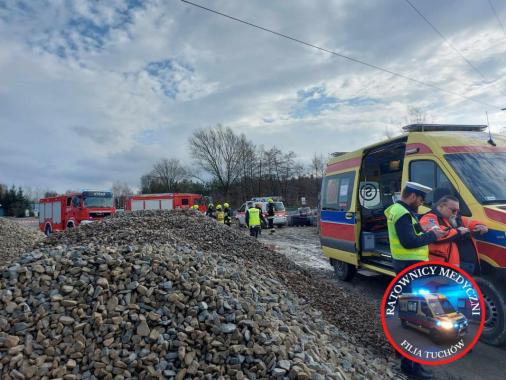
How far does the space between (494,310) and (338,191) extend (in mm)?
4258

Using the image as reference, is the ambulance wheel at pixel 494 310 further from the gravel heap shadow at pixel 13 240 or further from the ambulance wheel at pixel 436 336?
the gravel heap shadow at pixel 13 240

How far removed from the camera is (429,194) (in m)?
5.14

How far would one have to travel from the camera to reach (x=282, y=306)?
4.50 m

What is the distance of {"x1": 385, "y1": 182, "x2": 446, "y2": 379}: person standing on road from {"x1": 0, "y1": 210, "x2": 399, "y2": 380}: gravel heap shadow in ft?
0.94

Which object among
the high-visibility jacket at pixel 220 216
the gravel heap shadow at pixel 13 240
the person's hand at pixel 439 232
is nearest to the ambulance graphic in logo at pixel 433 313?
the person's hand at pixel 439 232

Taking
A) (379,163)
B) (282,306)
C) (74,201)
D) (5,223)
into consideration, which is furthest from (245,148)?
(282,306)

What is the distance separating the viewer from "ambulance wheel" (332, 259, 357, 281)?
26.7 feet

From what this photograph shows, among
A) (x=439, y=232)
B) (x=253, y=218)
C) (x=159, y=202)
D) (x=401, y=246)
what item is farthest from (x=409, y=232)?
(x=159, y=202)

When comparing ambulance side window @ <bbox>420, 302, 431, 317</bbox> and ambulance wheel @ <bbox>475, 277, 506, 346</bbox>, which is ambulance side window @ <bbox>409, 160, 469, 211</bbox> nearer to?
ambulance wheel @ <bbox>475, 277, 506, 346</bbox>

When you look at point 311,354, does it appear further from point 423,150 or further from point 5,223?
point 5,223

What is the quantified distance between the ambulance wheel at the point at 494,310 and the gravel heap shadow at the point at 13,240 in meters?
11.1

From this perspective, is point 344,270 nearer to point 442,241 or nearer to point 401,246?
point 442,241

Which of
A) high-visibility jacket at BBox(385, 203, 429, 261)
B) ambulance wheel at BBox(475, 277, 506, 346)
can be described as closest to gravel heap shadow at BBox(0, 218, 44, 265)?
high-visibility jacket at BBox(385, 203, 429, 261)

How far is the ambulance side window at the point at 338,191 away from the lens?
7758 mm
